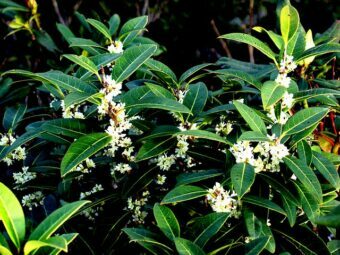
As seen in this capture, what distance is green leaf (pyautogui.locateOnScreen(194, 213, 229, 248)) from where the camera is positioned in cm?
144

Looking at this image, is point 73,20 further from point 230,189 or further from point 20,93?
point 230,189

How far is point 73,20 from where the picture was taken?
4.29 metres

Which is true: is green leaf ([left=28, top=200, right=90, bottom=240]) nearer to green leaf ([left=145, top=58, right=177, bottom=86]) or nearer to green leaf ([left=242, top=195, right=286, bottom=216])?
green leaf ([left=242, top=195, right=286, bottom=216])

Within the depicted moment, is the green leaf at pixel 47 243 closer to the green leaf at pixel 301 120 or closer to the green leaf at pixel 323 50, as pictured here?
the green leaf at pixel 301 120

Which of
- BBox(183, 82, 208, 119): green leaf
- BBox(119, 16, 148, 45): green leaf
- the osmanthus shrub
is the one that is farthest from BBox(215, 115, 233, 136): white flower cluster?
BBox(119, 16, 148, 45): green leaf

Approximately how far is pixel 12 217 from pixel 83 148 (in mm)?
350

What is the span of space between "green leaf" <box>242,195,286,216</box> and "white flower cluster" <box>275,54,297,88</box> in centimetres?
40

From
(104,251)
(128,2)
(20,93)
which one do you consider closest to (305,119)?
(104,251)

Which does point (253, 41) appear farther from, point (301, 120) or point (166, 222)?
point (166, 222)

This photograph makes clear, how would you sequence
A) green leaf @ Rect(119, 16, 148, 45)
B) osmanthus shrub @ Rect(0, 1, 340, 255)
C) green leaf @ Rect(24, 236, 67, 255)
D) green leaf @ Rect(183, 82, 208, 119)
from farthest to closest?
green leaf @ Rect(119, 16, 148, 45), green leaf @ Rect(183, 82, 208, 119), osmanthus shrub @ Rect(0, 1, 340, 255), green leaf @ Rect(24, 236, 67, 255)

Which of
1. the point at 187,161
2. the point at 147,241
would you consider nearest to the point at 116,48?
the point at 187,161

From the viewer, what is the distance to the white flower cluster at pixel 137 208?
5.90 ft

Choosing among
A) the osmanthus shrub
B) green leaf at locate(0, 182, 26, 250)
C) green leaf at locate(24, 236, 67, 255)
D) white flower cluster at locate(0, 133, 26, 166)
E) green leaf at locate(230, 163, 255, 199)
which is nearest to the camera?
green leaf at locate(24, 236, 67, 255)

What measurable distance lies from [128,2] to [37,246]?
3.65m
